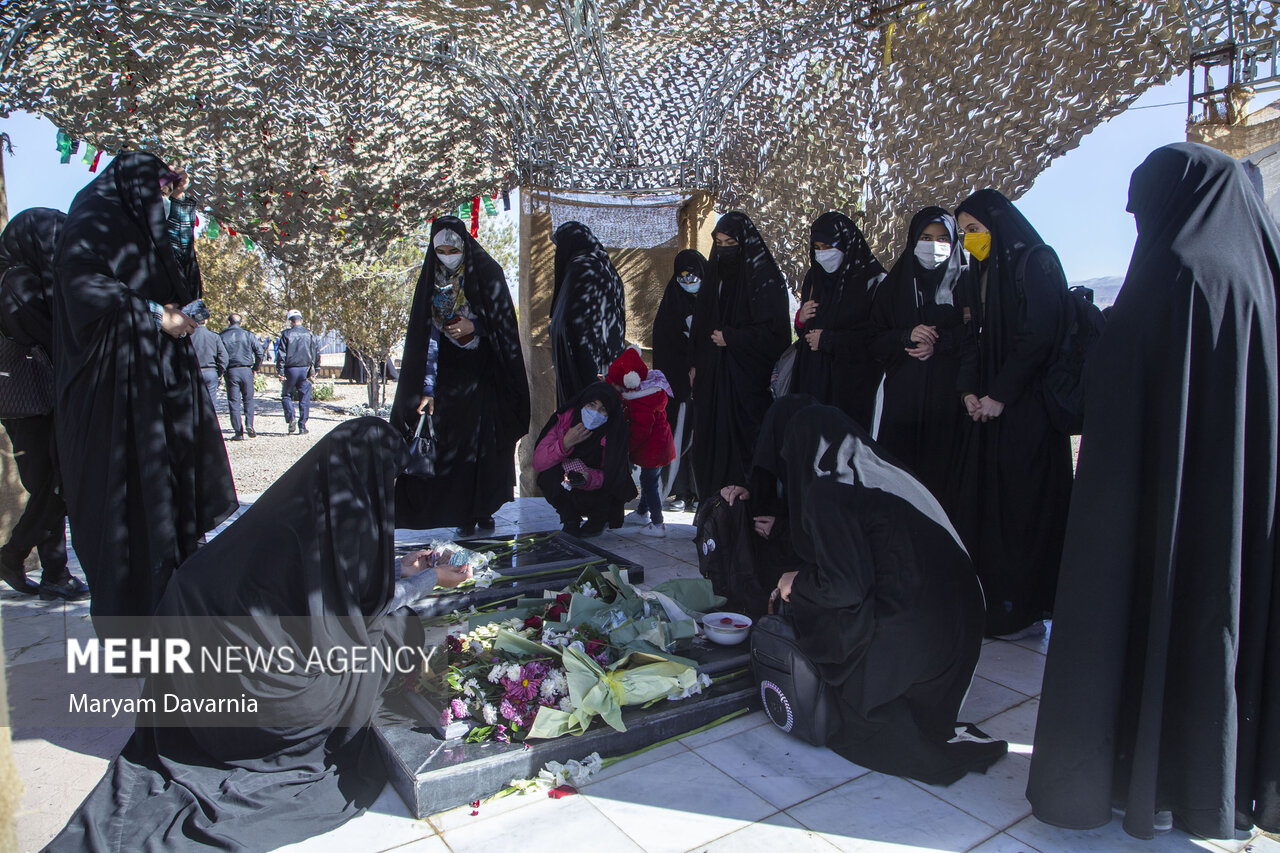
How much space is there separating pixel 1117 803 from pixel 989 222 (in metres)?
2.04

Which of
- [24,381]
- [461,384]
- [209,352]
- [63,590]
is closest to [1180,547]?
[461,384]

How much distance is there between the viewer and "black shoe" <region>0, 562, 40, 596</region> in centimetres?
343

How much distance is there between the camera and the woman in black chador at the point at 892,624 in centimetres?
214

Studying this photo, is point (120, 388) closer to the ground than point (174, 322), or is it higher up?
closer to the ground

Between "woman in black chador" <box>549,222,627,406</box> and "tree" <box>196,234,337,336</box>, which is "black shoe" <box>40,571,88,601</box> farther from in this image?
"tree" <box>196,234,337,336</box>

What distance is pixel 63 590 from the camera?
346cm

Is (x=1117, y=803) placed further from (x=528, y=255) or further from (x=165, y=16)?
(x=165, y=16)

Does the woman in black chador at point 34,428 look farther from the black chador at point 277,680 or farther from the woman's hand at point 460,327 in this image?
the black chador at point 277,680

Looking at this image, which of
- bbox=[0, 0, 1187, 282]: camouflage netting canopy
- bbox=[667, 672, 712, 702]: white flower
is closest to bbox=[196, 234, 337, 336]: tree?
bbox=[0, 0, 1187, 282]: camouflage netting canopy

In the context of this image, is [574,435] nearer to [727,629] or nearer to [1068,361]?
[727,629]

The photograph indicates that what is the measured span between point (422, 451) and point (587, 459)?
83cm

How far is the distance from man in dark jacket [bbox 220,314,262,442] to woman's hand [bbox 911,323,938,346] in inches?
321

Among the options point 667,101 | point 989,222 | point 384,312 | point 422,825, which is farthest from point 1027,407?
point 384,312

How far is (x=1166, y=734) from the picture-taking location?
1840mm
